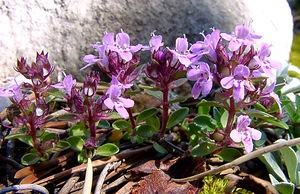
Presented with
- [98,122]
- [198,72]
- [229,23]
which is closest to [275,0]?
[229,23]

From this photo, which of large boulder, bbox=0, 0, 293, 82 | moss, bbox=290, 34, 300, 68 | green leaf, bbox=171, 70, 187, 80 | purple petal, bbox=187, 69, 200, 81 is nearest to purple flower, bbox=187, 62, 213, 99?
purple petal, bbox=187, 69, 200, 81

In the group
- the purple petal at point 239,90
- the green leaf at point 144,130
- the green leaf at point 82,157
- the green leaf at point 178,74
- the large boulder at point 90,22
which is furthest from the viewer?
the large boulder at point 90,22

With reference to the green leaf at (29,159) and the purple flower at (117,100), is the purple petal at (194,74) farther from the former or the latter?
the green leaf at (29,159)

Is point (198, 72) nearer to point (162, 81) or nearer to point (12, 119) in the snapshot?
point (162, 81)

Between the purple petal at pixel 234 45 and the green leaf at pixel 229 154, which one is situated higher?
the purple petal at pixel 234 45

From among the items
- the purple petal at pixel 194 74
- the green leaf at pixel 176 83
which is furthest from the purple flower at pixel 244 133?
the green leaf at pixel 176 83

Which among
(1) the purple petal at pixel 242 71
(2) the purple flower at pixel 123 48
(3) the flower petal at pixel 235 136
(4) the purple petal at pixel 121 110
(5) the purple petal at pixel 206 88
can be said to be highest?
(2) the purple flower at pixel 123 48

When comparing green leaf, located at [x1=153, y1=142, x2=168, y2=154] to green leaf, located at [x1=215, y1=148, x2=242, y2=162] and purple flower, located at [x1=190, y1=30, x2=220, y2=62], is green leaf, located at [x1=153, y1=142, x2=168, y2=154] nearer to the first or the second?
green leaf, located at [x1=215, y1=148, x2=242, y2=162]
